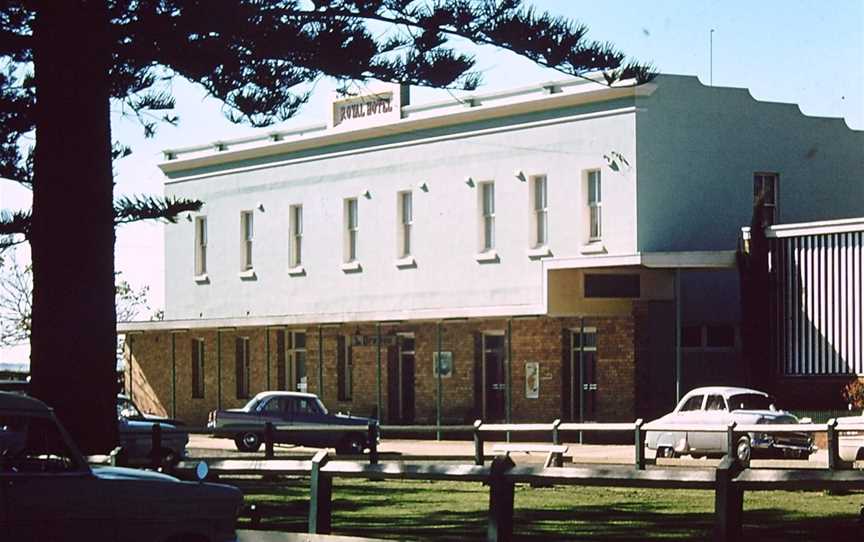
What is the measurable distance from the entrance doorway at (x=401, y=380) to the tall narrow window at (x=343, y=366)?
1.51 metres

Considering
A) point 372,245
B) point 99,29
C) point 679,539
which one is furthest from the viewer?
point 372,245

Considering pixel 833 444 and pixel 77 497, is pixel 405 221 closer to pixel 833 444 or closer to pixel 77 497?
pixel 833 444

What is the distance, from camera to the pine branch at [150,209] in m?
23.6

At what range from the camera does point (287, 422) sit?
38.5m

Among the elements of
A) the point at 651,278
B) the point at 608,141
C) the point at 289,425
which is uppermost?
the point at 608,141

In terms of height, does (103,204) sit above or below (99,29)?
below

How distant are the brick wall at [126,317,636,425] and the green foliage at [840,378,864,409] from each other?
5140 millimetres

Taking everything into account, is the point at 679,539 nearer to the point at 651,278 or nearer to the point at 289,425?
the point at 289,425

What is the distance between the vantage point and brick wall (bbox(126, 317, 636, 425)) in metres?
41.1

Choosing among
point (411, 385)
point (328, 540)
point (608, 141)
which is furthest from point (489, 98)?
point (328, 540)

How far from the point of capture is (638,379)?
133 ft

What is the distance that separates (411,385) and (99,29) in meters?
29.7

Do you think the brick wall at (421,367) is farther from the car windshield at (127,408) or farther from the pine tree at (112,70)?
the pine tree at (112,70)

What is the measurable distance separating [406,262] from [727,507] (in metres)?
34.8
